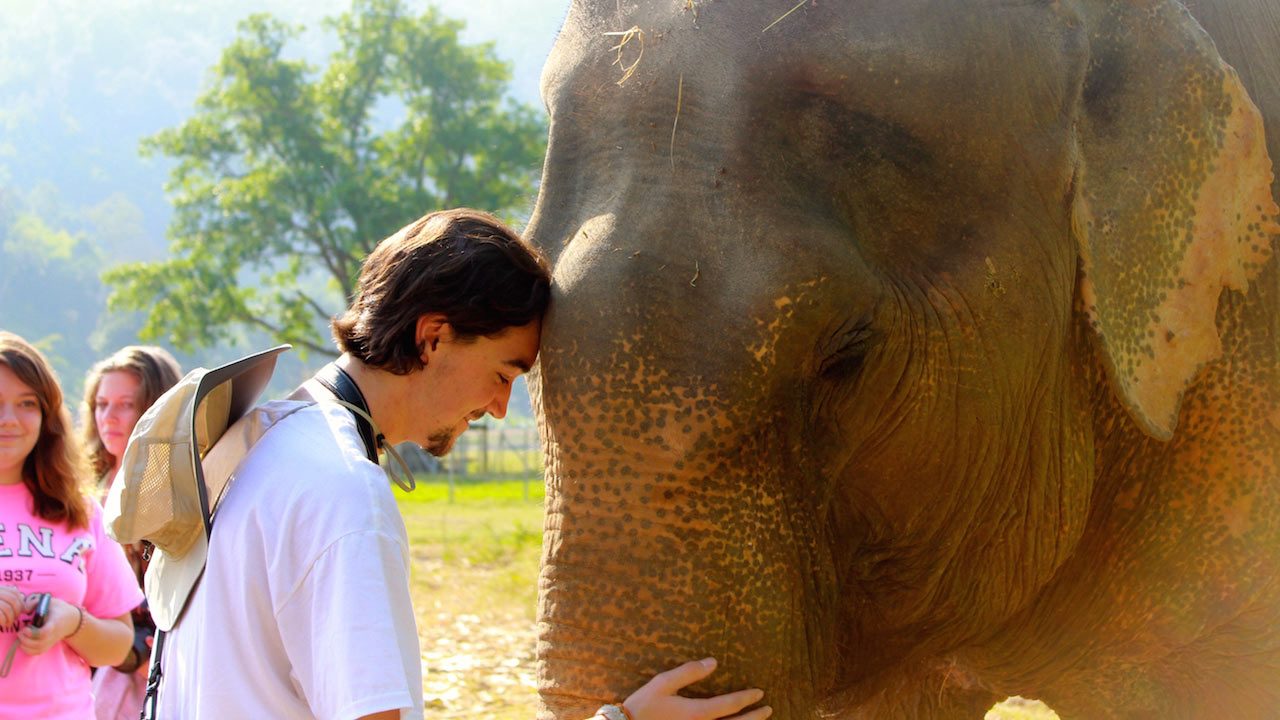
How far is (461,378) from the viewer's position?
226cm

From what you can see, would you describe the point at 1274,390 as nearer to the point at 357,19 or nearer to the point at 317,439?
the point at 317,439

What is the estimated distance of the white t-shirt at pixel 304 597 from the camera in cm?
185

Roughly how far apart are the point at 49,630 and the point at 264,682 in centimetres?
191

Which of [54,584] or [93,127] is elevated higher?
[93,127]

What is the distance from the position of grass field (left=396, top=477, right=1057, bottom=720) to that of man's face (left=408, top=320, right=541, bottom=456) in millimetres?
798

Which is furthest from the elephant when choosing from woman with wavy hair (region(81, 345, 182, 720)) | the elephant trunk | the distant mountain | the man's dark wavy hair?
the distant mountain

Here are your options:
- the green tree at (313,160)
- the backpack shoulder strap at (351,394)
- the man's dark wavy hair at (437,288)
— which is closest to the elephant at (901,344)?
the man's dark wavy hair at (437,288)

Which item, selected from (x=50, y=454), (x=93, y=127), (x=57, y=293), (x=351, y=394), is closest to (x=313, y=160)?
(x=50, y=454)

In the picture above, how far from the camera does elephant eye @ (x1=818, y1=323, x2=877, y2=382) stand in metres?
2.48

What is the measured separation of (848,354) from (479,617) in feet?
25.4

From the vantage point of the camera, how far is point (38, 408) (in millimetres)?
3885

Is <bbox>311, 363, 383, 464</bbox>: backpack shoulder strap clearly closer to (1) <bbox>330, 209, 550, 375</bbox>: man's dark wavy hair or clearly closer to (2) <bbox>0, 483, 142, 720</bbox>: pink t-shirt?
(1) <bbox>330, 209, 550, 375</bbox>: man's dark wavy hair

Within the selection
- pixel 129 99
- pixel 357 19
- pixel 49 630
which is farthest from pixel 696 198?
pixel 129 99

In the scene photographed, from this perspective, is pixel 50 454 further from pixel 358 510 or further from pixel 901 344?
pixel 901 344
